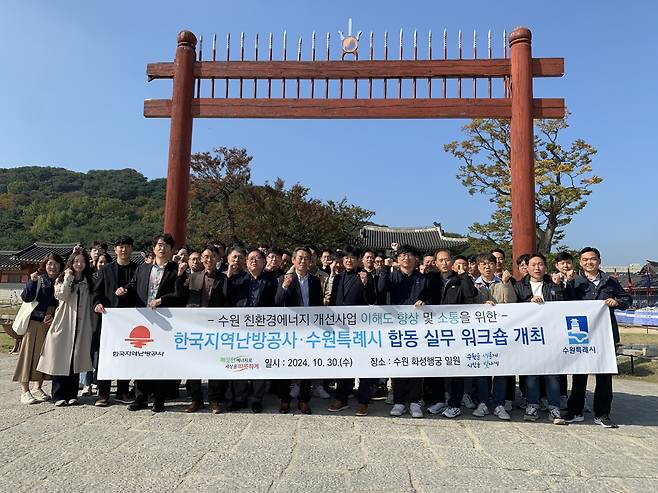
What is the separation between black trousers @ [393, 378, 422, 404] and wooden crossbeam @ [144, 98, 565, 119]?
4464 mm

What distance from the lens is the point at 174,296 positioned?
16.5 ft

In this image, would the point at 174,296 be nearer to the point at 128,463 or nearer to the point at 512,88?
the point at 128,463

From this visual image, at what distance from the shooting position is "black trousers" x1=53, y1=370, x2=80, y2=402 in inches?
202

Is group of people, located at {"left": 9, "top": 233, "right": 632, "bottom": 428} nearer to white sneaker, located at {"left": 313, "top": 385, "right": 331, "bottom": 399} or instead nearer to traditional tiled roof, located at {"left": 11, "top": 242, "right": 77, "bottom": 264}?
white sneaker, located at {"left": 313, "top": 385, "right": 331, "bottom": 399}

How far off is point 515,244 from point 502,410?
3157 millimetres

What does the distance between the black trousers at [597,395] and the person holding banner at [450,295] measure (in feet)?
3.98

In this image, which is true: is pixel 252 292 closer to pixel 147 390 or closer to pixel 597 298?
pixel 147 390

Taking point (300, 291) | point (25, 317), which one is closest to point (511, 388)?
point (300, 291)

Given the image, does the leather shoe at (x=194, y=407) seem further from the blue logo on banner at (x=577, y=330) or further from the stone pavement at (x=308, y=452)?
the blue logo on banner at (x=577, y=330)

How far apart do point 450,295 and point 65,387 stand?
4.56 meters

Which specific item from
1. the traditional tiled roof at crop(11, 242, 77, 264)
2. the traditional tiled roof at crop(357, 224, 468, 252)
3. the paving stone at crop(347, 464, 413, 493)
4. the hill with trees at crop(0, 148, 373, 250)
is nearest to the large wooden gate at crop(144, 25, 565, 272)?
the paving stone at crop(347, 464, 413, 493)

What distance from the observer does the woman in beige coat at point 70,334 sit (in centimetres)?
508

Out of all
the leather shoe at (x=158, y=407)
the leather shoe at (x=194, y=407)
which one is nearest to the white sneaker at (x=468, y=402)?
the leather shoe at (x=194, y=407)

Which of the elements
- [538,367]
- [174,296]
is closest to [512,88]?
[538,367]
